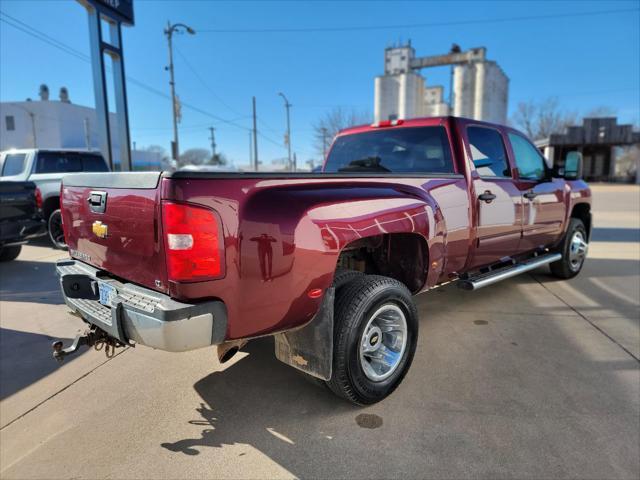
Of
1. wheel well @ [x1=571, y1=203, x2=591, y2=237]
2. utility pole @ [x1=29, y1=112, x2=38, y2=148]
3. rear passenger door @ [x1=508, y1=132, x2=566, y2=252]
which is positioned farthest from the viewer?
utility pole @ [x1=29, y1=112, x2=38, y2=148]

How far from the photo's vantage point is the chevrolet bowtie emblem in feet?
7.87

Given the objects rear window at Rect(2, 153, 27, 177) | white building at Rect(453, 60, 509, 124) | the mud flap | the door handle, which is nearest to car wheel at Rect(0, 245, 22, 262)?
rear window at Rect(2, 153, 27, 177)

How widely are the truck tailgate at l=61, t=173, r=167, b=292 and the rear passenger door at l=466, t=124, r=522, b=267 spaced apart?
2.65 m

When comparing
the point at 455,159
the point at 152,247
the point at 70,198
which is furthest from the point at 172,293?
the point at 455,159

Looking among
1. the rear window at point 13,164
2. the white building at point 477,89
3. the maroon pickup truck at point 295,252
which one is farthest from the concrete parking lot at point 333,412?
the white building at point 477,89

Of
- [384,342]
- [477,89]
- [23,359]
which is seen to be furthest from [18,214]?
[477,89]

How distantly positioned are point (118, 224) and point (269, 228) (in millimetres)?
876

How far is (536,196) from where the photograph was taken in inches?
178

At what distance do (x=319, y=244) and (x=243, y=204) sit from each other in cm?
49

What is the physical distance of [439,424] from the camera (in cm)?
255

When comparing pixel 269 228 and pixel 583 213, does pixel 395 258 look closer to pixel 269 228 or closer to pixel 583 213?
pixel 269 228

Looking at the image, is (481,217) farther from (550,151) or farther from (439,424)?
(550,151)

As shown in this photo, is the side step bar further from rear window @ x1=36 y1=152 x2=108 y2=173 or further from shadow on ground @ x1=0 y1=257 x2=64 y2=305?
rear window @ x1=36 y1=152 x2=108 y2=173

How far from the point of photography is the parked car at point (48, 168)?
8008 mm
